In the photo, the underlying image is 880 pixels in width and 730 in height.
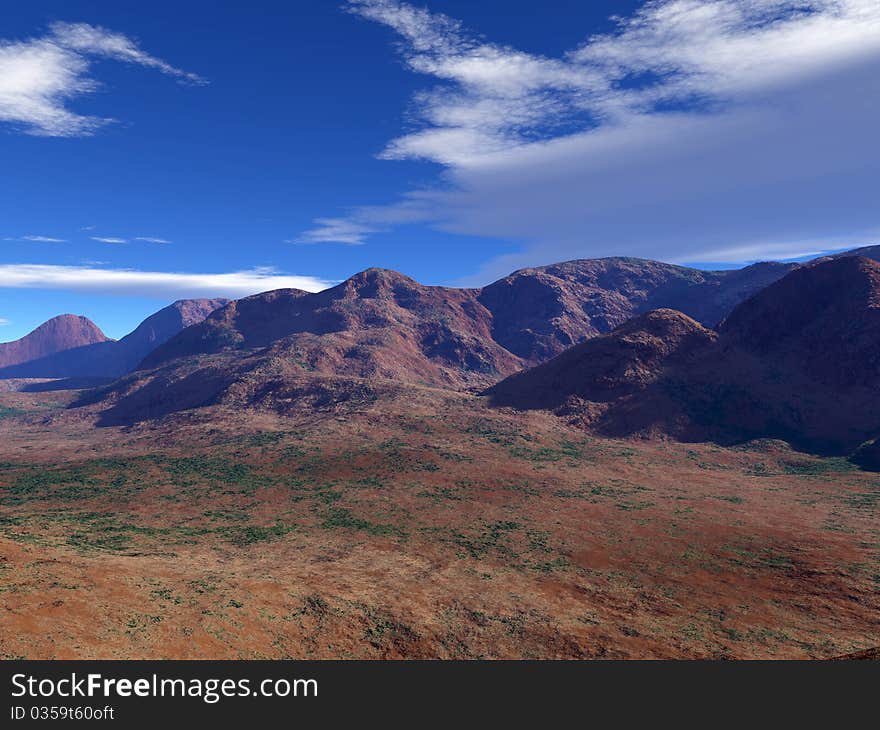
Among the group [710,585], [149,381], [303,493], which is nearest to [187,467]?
[303,493]

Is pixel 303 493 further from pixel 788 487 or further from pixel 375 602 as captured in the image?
pixel 788 487

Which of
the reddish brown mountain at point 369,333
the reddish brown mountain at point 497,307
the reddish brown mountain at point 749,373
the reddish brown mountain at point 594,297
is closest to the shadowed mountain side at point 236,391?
the reddish brown mountain at point 369,333

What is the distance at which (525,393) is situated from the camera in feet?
291

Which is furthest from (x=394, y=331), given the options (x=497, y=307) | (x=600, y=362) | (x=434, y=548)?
(x=434, y=548)

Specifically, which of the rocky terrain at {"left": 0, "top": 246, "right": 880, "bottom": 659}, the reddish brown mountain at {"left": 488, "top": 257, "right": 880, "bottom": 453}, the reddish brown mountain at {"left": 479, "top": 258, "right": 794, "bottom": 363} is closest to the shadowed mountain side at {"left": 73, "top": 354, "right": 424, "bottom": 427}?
the rocky terrain at {"left": 0, "top": 246, "right": 880, "bottom": 659}

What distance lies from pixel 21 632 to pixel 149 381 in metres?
118

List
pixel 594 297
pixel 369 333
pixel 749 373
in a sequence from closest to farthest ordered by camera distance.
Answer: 1. pixel 749 373
2. pixel 369 333
3. pixel 594 297

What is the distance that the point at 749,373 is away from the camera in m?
83.4

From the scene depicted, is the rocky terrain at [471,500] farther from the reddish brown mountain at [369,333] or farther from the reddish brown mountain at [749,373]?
the reddish brown mountain at [369,333]

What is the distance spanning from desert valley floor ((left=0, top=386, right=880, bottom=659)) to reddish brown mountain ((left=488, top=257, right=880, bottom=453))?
7685 mm

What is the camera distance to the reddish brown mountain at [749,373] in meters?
73.1

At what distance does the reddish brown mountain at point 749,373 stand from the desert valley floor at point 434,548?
7685 millimetres

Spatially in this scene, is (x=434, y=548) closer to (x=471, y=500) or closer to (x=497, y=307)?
(x=471, y=500)

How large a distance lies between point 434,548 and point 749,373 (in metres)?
72.4
